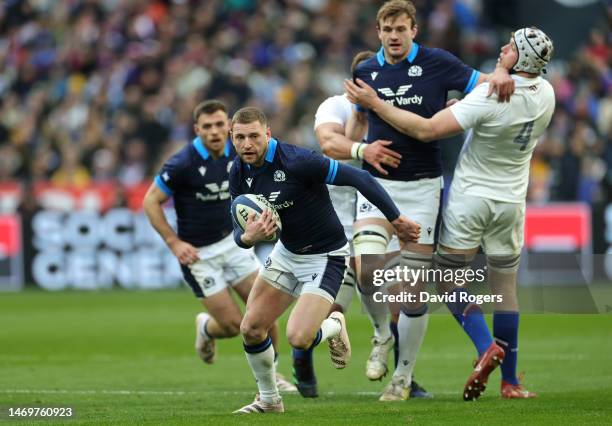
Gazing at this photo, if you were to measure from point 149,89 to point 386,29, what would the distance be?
15.9 metres

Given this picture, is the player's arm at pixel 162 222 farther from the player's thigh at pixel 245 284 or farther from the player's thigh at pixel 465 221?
the player's thigh at pixel 465 221

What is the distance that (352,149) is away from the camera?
1005 cm

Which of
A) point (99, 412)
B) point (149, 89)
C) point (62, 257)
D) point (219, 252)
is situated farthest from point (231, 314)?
point (149, 89)

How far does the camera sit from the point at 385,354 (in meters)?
10.3

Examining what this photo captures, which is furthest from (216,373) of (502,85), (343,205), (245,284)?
(502,85)

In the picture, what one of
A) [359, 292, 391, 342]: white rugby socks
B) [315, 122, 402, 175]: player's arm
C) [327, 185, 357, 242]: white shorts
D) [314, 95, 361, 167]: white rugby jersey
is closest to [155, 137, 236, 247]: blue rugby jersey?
[327, 185, 357, 242]: white shorts

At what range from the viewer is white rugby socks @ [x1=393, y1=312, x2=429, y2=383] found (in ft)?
33.2

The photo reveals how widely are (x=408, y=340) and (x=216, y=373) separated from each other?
3276 millimetres

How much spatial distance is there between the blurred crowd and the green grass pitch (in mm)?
4179

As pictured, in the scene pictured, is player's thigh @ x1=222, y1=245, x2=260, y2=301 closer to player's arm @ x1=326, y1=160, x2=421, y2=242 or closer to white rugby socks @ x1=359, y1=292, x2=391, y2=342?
white rugby socks @ x1=359, y1=292, x2=391, y2=342

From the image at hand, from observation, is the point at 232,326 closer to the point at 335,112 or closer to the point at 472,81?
the point at 335,112

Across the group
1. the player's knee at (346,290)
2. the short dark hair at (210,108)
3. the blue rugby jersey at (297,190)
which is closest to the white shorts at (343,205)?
the player's knee at (346,290)

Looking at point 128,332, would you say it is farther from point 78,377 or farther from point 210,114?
point 210,114

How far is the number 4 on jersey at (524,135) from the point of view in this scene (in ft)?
31.6
